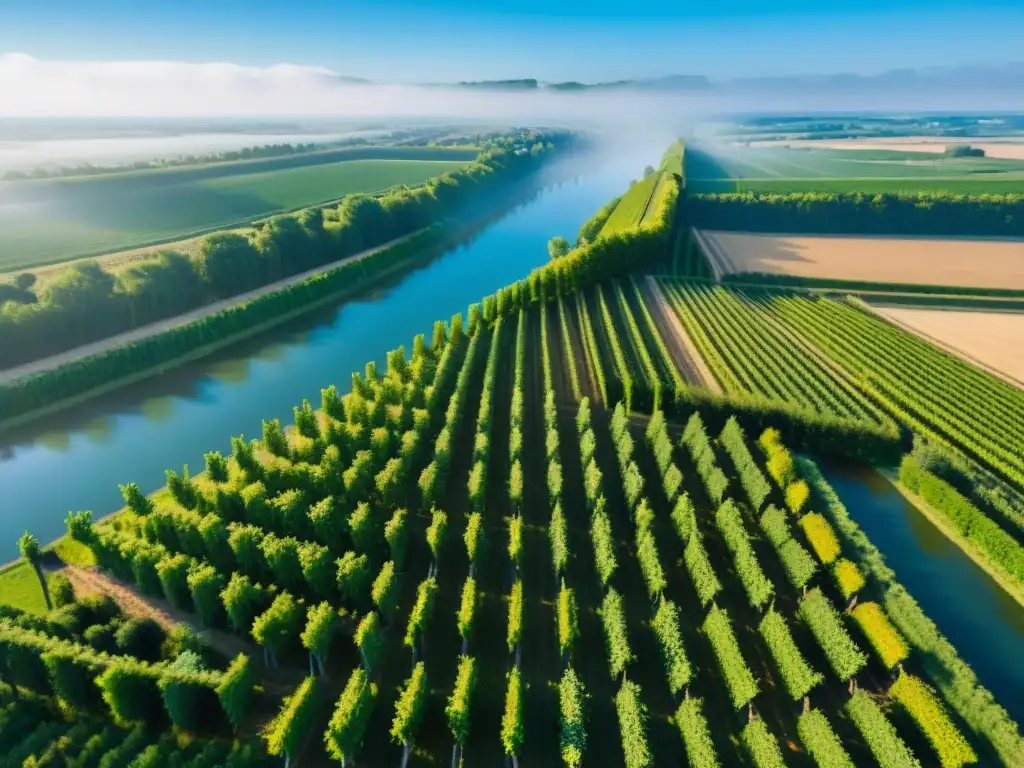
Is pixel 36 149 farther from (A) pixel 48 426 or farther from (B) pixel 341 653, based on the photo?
(B) pixel 341 653

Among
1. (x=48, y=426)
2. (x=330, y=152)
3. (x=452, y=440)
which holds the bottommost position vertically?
(x=48, y=426)

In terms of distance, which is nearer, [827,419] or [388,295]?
[827,419]

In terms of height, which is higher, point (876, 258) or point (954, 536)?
point (876, 258)

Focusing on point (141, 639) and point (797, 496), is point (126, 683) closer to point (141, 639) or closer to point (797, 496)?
point (141, 639)

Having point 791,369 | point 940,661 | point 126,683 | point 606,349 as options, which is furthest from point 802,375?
point 126,683

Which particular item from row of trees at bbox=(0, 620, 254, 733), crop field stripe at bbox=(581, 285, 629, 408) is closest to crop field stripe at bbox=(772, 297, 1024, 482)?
crop field stripe at bbox=(581, 285, 629, 408)

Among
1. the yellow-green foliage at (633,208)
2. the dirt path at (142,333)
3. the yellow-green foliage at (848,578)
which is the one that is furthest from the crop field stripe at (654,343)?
the dirt path at (142,333)

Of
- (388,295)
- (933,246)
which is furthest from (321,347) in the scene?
(933,246)
